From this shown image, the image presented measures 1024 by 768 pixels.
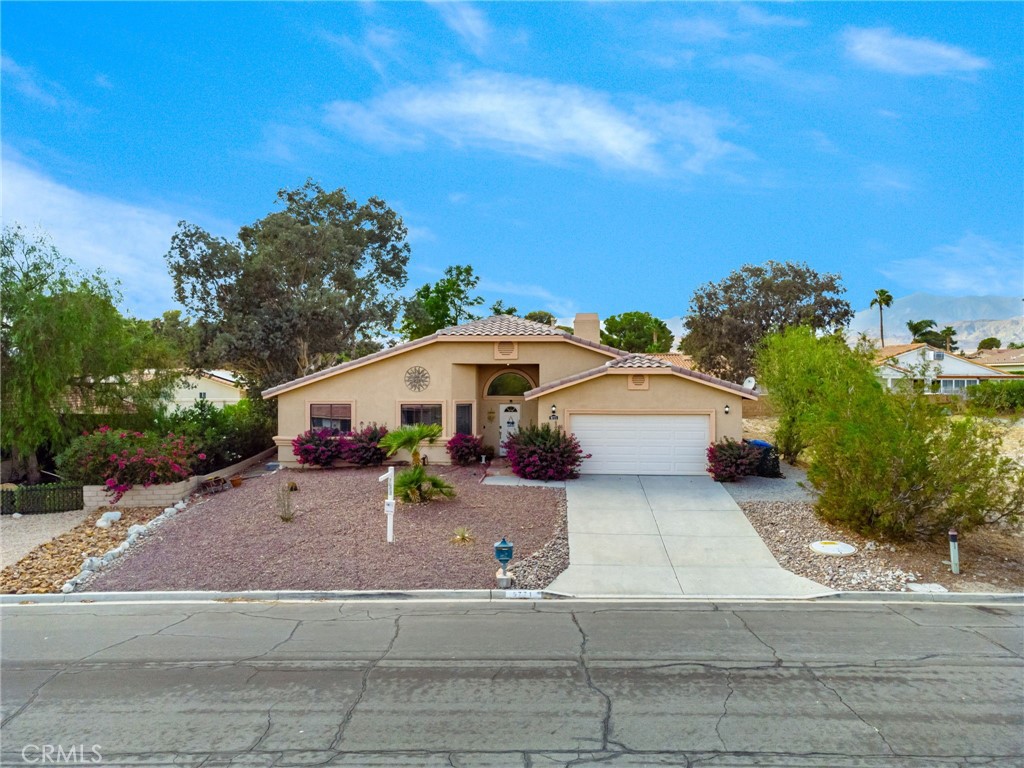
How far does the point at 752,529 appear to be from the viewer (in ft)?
45.3

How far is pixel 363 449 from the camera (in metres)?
20.0

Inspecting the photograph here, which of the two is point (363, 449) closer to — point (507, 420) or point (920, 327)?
point (507, 420)

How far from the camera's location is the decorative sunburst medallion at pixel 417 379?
20797 mm

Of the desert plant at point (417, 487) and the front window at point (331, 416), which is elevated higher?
the front window at point (331, 416)

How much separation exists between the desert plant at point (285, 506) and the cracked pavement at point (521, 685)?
417cm

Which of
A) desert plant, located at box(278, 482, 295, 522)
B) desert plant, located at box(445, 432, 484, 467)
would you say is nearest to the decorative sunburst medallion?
desert plant, located at box(445, 432, 484, 467)

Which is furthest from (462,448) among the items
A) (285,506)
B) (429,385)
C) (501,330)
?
(285,506)

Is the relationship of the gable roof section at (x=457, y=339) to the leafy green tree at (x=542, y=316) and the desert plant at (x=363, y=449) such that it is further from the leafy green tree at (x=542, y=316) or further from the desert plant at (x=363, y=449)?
the leafy green tree at (x=542, y=316)

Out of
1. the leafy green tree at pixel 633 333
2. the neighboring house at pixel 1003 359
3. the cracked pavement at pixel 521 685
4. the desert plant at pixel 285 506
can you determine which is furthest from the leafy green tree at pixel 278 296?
the neighboring house at pixel 1003 359

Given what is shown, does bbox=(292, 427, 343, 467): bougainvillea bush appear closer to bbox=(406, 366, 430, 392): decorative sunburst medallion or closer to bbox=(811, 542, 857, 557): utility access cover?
bbox=(406, 366, 430, 392): decorative sunburst medallion

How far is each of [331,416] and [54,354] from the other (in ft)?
25.5

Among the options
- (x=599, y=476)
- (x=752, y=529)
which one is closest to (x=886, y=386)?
(x=752, y=529)

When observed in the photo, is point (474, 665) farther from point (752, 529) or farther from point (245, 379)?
point (245, 379)

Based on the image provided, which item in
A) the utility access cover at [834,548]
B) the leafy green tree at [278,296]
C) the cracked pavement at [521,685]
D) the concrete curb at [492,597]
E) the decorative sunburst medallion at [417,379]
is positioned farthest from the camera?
the leafy green tree at [278,296]
